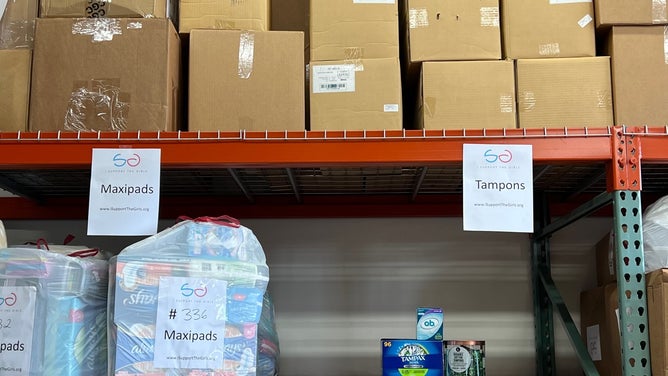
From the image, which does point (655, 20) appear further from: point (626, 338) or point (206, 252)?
point (206, 252)

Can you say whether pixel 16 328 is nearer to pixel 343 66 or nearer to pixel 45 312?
pixel 45 312

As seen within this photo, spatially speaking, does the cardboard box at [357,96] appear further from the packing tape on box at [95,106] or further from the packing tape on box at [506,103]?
the packing tape on box at [95,106]

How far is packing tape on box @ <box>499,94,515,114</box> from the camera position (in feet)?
4.79

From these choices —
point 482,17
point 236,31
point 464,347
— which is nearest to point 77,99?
point 236,31

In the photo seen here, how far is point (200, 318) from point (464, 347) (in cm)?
66

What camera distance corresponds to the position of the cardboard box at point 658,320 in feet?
4.14

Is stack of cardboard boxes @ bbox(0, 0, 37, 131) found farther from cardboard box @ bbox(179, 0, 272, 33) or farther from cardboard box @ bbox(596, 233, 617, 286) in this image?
cardboard box @ bbox(596, 233, 617, 286)

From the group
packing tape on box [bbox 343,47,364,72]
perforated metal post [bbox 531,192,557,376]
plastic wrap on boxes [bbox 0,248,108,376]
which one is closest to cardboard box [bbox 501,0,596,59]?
packing tape on box [bbox 343,47,364,72]

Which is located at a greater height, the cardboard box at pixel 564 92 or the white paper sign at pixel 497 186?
the cardboard box at pixel 564 92

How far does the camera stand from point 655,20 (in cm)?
148

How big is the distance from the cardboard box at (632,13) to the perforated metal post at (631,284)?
1.37 ft

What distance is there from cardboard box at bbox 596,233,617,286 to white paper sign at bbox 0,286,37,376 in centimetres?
140

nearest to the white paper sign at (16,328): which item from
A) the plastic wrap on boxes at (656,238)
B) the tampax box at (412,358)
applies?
the tampax box at (412,358)

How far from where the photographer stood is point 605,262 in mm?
1789
